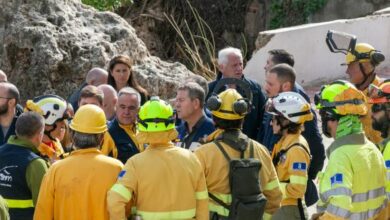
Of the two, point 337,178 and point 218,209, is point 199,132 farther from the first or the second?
point 337,178

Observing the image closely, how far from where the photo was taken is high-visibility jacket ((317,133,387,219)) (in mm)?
4996

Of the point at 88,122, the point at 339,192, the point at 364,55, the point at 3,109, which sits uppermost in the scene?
the point at 364,55

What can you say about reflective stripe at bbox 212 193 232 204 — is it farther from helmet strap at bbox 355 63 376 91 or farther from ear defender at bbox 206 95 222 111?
helmet strap at bbox 355 63 376 91

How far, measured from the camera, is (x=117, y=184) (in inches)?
201

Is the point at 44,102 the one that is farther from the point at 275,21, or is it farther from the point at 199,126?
the point at 275,21

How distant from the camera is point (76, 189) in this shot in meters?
5.27

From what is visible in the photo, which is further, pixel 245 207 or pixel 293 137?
pixel 293 137

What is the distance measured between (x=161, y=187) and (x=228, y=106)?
2.75ft

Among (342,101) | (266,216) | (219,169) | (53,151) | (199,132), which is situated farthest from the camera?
(199,132)

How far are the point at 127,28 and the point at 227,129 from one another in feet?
16.5

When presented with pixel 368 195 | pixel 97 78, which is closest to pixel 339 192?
pixel 368 195

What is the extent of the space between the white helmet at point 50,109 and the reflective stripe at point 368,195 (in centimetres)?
271

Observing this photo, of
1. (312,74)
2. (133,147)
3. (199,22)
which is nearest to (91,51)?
(133,147)

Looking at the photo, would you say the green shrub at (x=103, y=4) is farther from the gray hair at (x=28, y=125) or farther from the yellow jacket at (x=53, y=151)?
the gray hair at (x=28, y=125)
